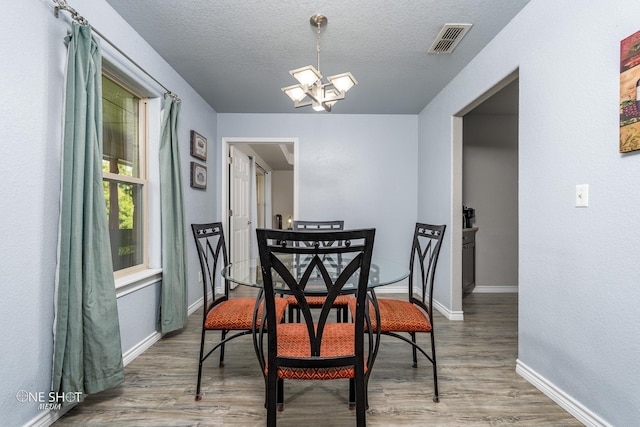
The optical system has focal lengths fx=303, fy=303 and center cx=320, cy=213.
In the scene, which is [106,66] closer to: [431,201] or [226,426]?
[226,426]

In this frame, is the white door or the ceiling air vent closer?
the ceiling air vent

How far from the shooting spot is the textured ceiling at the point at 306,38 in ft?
6.26

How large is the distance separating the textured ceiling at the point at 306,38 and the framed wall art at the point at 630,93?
2.76 feet

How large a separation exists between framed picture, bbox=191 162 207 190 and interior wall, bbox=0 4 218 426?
5.25 ft

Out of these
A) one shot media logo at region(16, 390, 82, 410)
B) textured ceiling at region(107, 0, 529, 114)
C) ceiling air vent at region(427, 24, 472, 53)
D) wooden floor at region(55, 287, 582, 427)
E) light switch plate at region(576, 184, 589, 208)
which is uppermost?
textured ceiling at region(107, 0, 529, 114)

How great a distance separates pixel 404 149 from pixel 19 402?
3998 mm

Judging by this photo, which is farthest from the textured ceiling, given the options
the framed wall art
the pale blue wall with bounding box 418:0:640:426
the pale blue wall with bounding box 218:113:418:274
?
the framed wall art

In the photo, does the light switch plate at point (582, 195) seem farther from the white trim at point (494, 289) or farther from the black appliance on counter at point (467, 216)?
the white trim at point (494, 289)

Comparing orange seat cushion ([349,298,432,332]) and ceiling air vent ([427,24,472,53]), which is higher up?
ceiling air vent ([427,24,472,53])

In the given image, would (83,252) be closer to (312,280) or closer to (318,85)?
(312,280)

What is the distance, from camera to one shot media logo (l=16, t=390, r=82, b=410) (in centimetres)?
144

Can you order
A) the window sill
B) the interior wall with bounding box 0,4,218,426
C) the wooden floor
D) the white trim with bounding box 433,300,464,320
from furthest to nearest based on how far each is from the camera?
the white trim with bounding box 433,300,464,320 → the window sill → the wooden floor → the interior wall with bounding box 0,4,218,426

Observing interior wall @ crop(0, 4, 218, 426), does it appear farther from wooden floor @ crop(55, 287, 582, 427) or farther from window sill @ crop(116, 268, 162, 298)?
window sill @ crop(116, 268, 162, 298)

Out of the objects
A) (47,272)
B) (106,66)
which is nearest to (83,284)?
(47,272)
